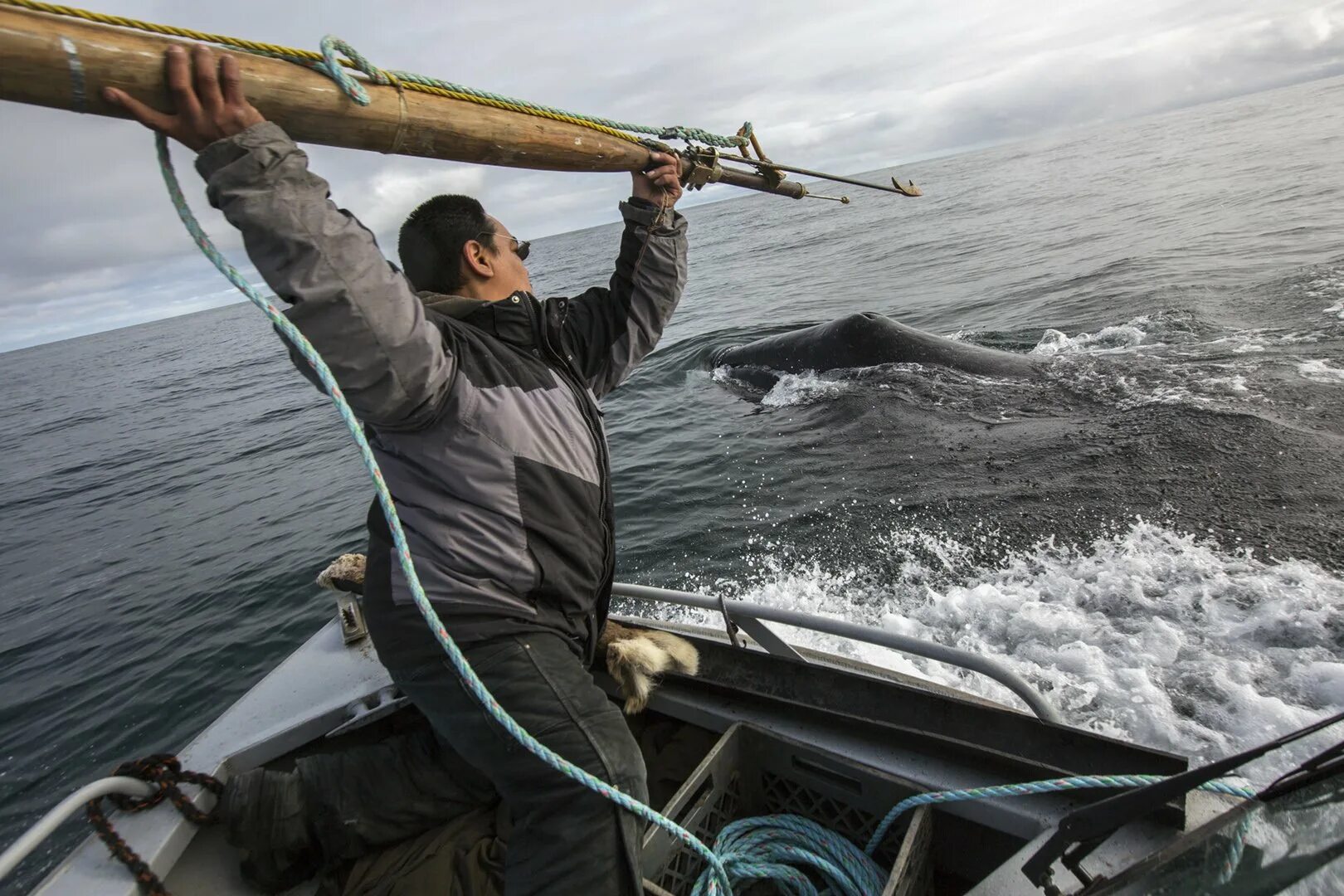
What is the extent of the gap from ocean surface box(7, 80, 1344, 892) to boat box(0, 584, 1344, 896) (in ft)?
5.89

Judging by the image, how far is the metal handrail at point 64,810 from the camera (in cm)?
213

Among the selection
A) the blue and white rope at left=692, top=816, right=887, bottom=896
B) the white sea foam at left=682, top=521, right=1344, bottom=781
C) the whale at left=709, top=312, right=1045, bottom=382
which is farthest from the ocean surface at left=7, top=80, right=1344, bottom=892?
the blue and white rope at left=692, top=816, right=887, bottom=896

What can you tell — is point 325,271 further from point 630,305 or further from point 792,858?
point 792,858

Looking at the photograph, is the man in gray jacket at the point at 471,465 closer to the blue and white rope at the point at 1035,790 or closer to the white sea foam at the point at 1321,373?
the blue and white rope at the point at 1035,790

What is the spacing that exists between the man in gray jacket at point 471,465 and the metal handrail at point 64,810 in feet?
3.90

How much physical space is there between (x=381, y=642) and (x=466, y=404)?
2.96 ft

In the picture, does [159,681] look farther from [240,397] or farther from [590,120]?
[240,397]


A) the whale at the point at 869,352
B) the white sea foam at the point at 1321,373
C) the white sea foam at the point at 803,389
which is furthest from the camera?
the white sea foam at the point at 803,389

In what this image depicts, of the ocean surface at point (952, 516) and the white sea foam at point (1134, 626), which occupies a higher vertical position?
the ocean surface at point (952, 516)

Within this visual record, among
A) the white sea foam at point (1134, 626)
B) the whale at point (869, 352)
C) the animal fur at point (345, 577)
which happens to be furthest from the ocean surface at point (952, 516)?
the animal fur at point (345, 577)

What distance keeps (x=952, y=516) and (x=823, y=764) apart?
4.56m

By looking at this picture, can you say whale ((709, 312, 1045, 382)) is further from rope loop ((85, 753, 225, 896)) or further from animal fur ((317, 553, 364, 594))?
rope loop ((85, 753, 225, 896))

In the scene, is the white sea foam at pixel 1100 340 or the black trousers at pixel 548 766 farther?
the white sea foam at pixel 1100 340

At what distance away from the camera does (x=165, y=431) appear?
23703 millimetres
